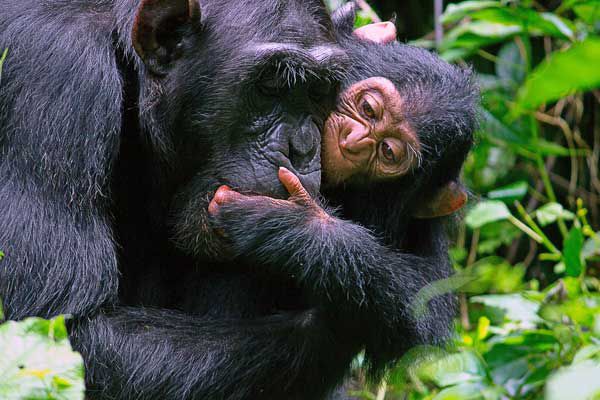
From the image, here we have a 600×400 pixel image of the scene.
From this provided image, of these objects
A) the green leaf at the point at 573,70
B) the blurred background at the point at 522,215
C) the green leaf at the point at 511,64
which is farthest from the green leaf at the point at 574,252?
the green leaf at the point at 573,70

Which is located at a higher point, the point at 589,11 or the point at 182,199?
the point at 182,199

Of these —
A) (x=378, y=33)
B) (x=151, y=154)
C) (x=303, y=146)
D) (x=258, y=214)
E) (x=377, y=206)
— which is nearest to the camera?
(x=258, y=214)

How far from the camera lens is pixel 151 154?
3686 millimetres

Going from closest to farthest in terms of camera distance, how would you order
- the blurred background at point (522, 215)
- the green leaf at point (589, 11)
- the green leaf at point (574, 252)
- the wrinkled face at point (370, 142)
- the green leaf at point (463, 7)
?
the blurred background at point (522, 215) < the wrinkled face at point (370, 142) < the green leaf at point (574, 252) < the green leaf at point (589, 11) < the green leaf at point (463, 7)

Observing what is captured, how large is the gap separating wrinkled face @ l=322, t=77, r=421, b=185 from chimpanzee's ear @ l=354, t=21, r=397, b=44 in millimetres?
446

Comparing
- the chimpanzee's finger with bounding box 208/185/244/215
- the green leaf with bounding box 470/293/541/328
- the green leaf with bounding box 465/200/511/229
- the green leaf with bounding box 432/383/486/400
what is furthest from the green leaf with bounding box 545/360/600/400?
the green leaf with bounding box 465/200/511/229

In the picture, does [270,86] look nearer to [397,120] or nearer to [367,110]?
[367,110]

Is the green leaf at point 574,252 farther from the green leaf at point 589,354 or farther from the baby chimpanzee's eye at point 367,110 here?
the baby chimpanzee's eye at point 367,110

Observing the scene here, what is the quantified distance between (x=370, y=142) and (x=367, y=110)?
15 cm

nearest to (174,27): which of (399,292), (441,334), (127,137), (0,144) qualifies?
(127,137)

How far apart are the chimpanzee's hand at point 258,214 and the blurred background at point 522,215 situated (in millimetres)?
689

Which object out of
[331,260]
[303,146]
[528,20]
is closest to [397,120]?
[303,146]

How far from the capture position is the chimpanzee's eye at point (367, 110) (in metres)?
3.96

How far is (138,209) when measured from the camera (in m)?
3.90
